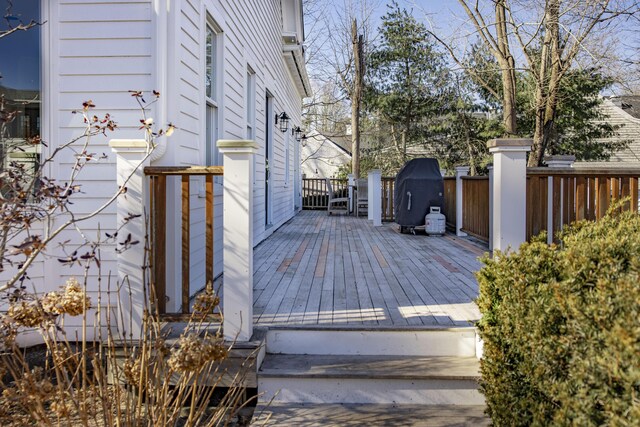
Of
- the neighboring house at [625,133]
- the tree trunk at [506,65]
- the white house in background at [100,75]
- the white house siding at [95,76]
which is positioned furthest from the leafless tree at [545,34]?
the neighboring house at [625,133]

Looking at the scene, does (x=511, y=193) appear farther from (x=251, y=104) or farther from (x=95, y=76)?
(x=251, y=104)

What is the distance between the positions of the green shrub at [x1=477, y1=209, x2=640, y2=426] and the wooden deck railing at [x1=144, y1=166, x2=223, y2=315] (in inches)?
61.0

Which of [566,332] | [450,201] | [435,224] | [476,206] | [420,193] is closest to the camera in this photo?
[566,332]

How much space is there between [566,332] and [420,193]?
689 centimetres

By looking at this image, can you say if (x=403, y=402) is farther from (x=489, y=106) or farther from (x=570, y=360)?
(x=489, y=106)

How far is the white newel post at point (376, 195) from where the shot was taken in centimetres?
1030

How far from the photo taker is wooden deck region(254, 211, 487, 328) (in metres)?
3.49

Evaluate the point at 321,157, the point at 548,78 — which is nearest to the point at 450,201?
the point at 548,78

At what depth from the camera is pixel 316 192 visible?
56.3ft

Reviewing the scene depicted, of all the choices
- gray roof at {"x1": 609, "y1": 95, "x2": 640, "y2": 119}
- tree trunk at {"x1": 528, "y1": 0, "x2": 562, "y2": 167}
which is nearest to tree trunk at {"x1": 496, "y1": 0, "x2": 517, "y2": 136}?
tree trunk at {"x1": 528, "y1": 0, "x2": 562, "y2": 167}

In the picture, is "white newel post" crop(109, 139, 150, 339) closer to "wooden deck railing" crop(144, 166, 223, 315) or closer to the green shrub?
"wooden deck railing" crop(144, 166, 223, 315)

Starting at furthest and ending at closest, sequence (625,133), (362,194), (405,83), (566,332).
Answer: (625,133), (405,83), (362,194), (566,332)

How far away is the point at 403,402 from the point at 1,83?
3328mm

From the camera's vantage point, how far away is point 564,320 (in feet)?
5.95
